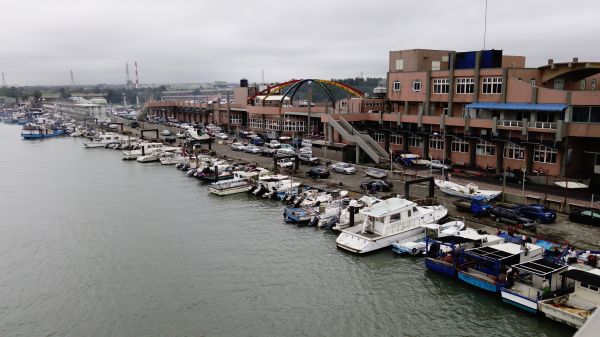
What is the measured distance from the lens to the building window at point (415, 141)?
53062 mm

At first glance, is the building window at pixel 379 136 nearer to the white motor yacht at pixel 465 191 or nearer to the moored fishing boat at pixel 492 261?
the white motor yacht at pixel 465 191

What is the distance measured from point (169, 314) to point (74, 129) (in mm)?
107910

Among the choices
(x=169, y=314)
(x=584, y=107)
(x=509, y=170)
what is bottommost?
(x=169, y=314)

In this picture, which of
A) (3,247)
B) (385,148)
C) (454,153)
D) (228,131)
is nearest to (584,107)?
(454,153)

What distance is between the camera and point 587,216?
96.8 feet

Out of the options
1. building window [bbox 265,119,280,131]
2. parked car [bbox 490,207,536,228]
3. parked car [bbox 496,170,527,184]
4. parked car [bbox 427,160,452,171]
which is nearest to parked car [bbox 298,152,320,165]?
parked car [bbox 427,160,452,171]

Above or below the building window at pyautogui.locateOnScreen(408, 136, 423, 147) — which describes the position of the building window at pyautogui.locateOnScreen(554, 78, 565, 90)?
above

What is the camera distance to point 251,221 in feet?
118

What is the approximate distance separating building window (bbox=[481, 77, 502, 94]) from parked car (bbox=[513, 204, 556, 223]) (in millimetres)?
17463

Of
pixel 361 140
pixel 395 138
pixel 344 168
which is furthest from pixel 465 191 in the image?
pixel 395 138

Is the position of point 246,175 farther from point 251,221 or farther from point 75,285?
point 75,285

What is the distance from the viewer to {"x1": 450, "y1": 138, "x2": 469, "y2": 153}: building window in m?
48.5

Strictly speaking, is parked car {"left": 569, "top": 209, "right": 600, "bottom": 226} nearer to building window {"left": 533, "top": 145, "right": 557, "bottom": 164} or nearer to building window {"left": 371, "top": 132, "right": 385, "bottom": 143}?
building window {"left": 533, "top": 145, "right": 557, "bottom": 164}

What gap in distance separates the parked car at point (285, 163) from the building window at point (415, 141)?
13981 millimetres
